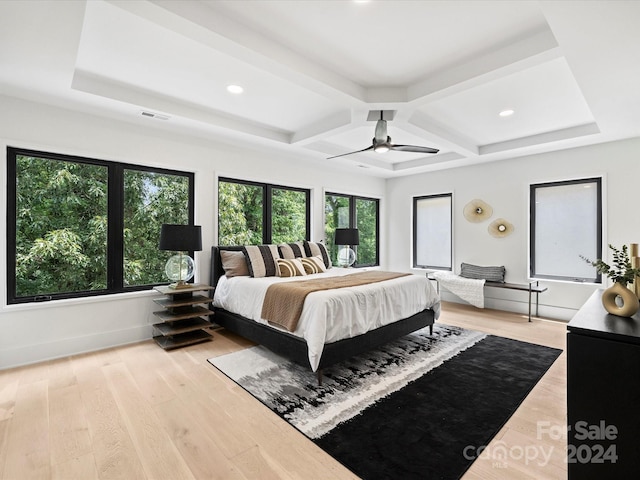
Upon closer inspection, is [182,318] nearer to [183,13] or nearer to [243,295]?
[243,295]

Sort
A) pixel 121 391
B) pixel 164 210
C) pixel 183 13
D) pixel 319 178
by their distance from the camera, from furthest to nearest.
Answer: pixel 319 178 < pixel 164 210 < pixel 121 391 < pixel 183 13

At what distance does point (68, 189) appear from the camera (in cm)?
348

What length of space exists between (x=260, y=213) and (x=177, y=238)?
1.73 metres

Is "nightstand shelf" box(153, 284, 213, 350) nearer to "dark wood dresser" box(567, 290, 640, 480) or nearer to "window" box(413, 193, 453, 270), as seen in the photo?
"dark wood dresser" box(567, 290, 640, 480)

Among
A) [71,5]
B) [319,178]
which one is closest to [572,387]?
[71,5]

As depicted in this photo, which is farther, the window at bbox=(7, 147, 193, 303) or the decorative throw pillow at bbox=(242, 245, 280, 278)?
the decorative throw pillow at bbox=(242, 245, 280, 278)

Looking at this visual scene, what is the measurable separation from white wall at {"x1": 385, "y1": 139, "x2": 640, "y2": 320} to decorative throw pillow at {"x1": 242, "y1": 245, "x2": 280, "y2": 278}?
3668 millimetres

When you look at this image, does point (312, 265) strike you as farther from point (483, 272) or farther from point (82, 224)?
point (483, 272)

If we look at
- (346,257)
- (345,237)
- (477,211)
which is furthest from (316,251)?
(477,211)

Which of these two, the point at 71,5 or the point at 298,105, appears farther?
the point at 298,105

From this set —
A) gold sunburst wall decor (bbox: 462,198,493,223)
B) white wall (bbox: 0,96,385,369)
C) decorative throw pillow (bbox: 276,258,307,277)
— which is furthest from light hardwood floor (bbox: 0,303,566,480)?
gold sunburst wall decor (bbox: 462,198,493,223)

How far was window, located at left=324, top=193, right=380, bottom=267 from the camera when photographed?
628 cm

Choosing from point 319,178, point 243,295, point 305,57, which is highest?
point 305,57

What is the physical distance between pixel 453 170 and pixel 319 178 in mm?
2627
